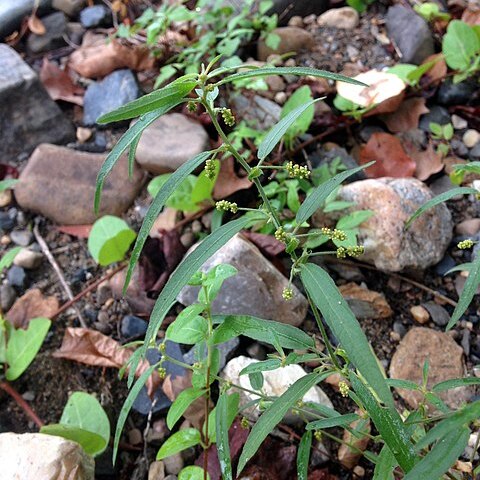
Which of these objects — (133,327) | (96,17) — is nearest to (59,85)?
(96,17)

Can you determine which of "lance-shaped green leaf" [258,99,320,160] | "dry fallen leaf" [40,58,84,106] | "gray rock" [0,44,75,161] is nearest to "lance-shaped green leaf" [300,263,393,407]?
"lance-shaped green leaf" [258,99,320,160]

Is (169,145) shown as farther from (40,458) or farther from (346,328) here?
(346,328)

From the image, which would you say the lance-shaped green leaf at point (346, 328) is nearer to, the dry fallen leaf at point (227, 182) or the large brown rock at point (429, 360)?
the large brown rock at point (429, 360)

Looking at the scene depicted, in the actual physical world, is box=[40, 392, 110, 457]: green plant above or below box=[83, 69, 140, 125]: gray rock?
below

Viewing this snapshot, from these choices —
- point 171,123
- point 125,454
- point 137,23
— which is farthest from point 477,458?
point 137,23

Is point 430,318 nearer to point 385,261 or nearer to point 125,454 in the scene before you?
point 385,261

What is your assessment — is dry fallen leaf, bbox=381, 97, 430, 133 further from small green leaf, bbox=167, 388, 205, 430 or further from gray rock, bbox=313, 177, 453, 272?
small green leaf, bbox=167, 388, 205, 430

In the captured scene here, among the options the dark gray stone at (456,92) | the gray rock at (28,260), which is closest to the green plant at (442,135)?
the dark gray stone at (456,92)

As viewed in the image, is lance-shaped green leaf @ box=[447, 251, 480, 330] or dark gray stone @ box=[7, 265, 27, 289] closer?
lance-shaped green leaf @ box=[447, 251, 480, 330]
